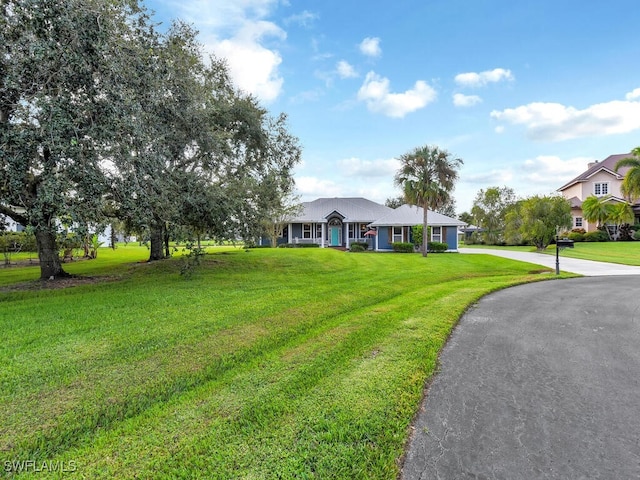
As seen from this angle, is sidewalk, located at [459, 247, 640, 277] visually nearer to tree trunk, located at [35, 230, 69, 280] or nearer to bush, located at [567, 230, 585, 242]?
bush, located at [567, 230, 585, 242]

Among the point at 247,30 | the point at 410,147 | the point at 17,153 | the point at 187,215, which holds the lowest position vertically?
the point at 187,215

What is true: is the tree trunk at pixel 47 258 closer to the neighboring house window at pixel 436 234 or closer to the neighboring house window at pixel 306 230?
the neighboring house window at pixel 306 230

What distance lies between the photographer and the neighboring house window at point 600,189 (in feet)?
125

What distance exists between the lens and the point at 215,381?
3732mm

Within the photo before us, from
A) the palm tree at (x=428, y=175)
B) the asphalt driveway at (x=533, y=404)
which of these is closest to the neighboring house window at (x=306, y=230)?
the palm tree at (x=428, y=175)

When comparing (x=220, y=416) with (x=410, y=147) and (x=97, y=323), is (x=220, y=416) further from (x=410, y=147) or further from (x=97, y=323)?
(x=410, y=147)

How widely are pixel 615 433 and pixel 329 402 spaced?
2.49 m

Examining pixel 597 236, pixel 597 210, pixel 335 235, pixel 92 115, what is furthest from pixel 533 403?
pixel 597 210

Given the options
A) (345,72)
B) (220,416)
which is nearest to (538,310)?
(220,416)

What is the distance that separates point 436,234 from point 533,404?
25.5 meters

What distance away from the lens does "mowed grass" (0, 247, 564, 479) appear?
2.46 metres

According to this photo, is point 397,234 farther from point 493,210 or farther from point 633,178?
point 633,178

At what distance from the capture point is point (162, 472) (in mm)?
2287

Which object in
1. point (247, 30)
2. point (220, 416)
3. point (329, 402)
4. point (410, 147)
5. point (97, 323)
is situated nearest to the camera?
point (220, 416)
